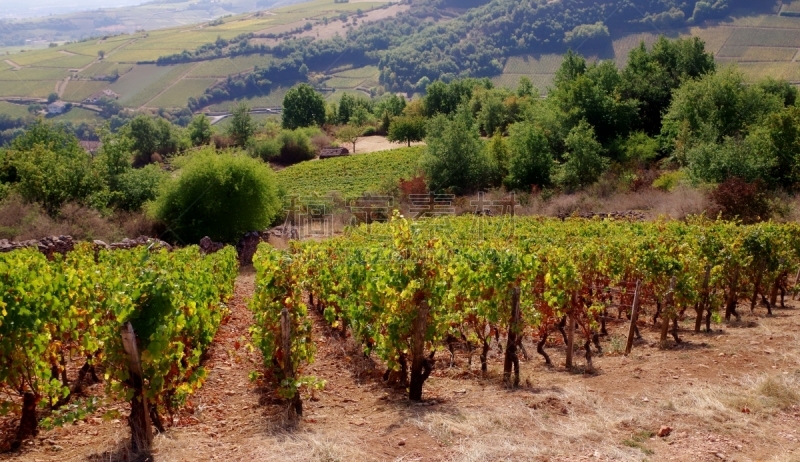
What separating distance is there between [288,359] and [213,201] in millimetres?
22151

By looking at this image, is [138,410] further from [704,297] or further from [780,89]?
[780,89]

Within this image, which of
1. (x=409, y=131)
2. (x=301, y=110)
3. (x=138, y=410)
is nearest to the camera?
(x=138, y=410)

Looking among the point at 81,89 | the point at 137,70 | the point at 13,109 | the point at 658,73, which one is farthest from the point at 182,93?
the point at 658,73

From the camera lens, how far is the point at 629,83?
46531mm

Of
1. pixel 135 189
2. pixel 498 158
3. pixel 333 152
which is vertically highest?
pixel 498 158

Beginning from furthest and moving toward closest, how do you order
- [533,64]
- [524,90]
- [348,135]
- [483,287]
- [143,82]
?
[533,64]
[143,82]
[524,90]
[348,135]
[483,287]

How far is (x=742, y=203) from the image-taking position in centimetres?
2580

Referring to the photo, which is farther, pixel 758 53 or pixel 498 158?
pixel 758 53

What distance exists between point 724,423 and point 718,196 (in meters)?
22.1

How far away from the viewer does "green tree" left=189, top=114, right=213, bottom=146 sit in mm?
74188

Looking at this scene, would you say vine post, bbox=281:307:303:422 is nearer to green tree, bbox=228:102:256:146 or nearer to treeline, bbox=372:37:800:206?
treeline, bbox=372:37:800:206

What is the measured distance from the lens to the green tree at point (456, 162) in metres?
39.8

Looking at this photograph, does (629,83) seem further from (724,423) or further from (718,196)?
(724,423)

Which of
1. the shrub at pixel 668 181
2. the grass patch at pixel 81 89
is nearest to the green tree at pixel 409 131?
the shrub at pixel 668 181
